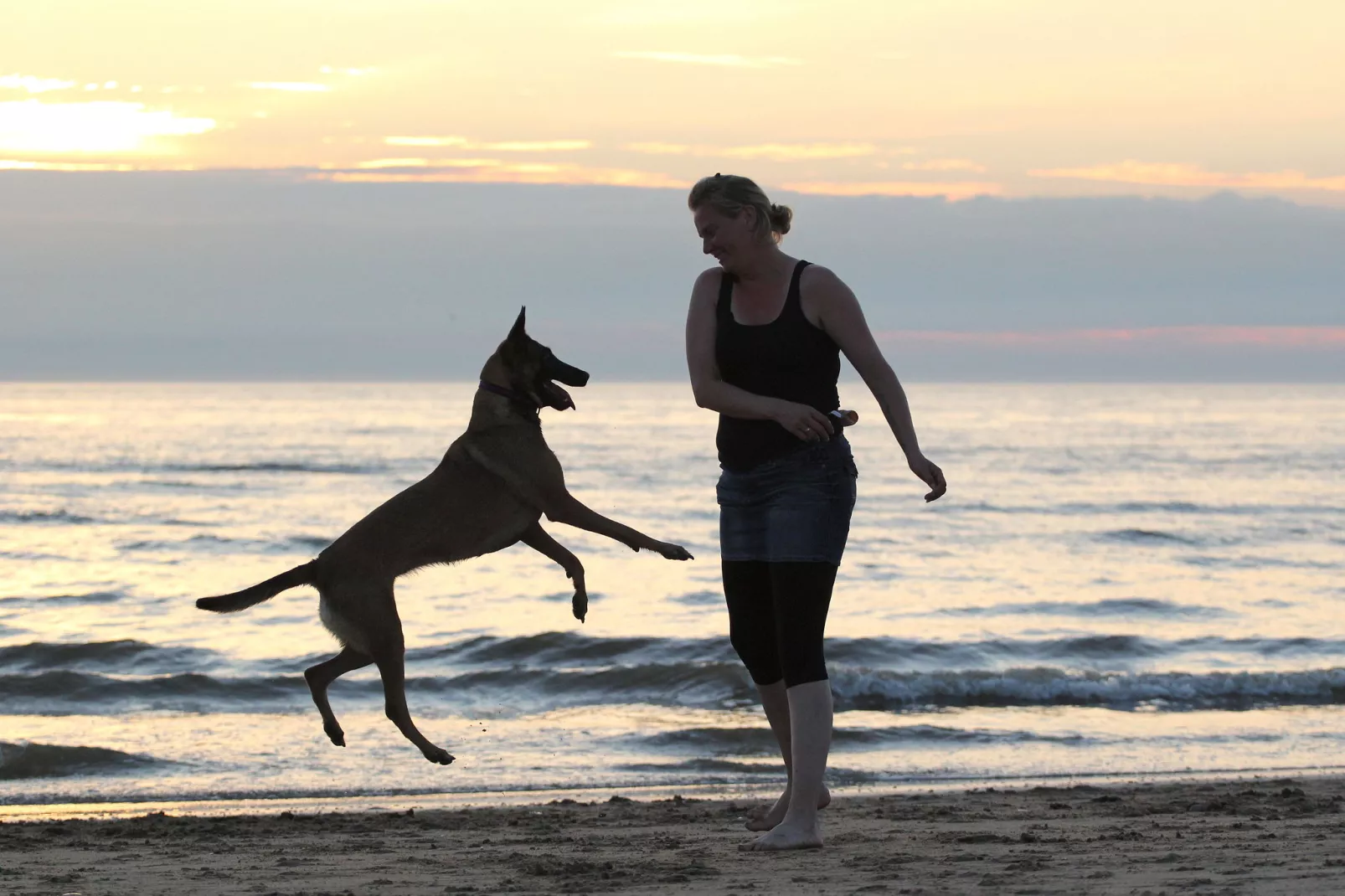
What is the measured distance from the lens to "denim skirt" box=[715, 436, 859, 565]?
14.3 ft

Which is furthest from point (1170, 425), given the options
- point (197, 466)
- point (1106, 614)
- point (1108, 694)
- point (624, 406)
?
point (1108, 694)

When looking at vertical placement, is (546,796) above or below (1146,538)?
above

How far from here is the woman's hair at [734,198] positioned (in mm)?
4359

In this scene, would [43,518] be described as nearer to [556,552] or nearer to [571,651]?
[571,651]

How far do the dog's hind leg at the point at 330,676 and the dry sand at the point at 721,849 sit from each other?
18.0 inches

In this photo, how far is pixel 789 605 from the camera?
4406 mm

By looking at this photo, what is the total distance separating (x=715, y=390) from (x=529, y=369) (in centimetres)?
174

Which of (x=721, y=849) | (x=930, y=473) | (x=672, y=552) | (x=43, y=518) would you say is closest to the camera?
(x=930, y=473)

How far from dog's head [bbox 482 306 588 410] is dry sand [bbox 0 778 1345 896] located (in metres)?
1.82

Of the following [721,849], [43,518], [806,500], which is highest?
[806,500]

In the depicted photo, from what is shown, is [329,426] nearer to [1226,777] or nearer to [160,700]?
[160,700]

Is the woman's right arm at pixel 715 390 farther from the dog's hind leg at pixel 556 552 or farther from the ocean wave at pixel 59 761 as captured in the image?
the ocean wave at pixel 59 761

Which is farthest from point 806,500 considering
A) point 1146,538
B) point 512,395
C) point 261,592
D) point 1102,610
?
point 1146,538

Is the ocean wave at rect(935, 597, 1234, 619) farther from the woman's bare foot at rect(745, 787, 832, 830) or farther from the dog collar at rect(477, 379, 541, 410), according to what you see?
the woman's bare foot at rect(745, 787, 832, 830)
